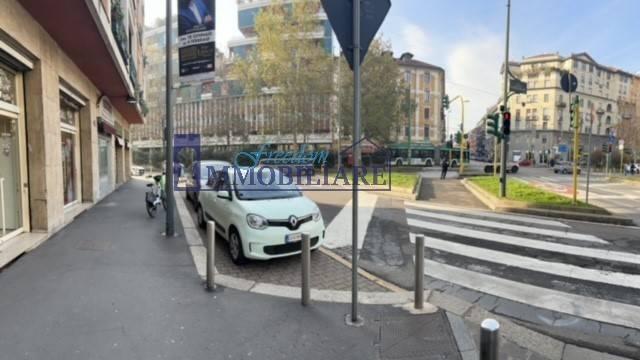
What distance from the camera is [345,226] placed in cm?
921

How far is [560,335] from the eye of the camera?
12.9ft

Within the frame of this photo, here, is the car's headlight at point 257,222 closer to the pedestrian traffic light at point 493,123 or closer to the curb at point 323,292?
the curb at point 323,292

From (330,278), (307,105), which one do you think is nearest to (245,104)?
(307,105)

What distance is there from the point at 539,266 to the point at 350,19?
5.24 m

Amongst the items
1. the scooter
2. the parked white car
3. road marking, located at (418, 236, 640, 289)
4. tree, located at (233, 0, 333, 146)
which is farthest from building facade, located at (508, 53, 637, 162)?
the parked white car

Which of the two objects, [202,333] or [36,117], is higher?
[36,117]

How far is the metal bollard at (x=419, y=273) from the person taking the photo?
4129mm

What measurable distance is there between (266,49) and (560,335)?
3069cm

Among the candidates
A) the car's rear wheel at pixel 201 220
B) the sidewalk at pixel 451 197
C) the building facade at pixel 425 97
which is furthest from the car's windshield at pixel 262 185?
the building facade at pixel 425 97

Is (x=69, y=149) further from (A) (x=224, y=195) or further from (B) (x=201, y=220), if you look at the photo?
(A) (x=224, y=195)

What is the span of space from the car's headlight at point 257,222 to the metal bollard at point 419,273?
2456mm

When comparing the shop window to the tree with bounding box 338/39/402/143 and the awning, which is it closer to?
the awning

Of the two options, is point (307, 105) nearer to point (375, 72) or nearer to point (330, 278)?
point (375, 72)

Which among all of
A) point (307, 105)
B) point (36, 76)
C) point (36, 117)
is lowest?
point (36, 117)
